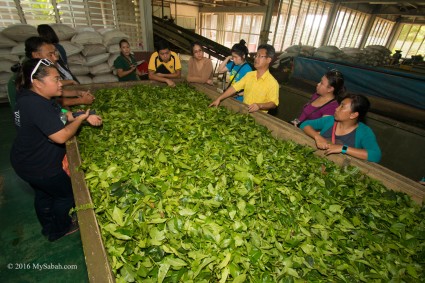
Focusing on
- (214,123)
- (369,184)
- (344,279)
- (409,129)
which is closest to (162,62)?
(214,123)

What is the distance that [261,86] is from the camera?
3.40 m

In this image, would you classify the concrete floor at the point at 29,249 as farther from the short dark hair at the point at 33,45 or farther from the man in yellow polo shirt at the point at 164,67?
the man in yellow polo shirt at the point at 164,67

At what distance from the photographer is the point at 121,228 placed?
4.78 feet

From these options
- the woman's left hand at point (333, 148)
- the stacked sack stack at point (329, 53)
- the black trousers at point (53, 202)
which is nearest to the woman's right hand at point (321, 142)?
the woman's left hand at point (333, 148)

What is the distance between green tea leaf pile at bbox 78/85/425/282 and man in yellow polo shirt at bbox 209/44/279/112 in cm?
86

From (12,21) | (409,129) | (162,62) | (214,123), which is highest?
(12,21)

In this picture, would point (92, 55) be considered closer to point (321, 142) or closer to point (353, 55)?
point (321, 142)

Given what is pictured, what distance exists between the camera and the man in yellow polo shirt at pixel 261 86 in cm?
318

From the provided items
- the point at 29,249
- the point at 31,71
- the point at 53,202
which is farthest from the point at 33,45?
the point at 29,249

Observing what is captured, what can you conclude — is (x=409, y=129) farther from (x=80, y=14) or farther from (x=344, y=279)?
(x=80, y=14)

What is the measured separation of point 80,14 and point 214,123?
274 inches

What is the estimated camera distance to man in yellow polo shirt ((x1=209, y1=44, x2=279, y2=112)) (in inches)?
125

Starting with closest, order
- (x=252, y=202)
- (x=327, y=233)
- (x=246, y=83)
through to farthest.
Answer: (x=327, y=233), (x=252, y=202), (x=246, y=83)

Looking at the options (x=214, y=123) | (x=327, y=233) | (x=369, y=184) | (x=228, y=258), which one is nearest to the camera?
(x=228, y=258)
